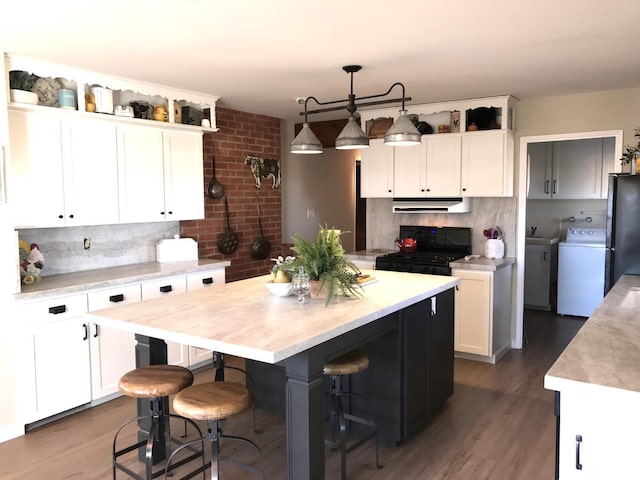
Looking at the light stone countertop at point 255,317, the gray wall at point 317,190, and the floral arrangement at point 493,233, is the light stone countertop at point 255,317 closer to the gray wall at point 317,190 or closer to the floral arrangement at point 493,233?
the floral arrangement at point 493,233

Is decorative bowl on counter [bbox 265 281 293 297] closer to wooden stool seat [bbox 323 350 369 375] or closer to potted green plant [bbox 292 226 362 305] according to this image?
potted green plant [bbox 292 226 362 305]

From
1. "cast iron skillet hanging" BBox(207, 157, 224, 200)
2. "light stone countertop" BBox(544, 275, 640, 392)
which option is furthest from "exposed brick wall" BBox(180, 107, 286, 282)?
"light stone countertop" BBox(544, 275, 640, 392)

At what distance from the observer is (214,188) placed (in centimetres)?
502

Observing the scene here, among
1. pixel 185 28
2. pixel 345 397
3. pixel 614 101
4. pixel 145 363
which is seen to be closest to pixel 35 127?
pixel 185 28

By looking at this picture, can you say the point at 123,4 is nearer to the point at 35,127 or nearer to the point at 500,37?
the point at 35,127

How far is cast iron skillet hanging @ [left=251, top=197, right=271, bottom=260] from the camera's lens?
5.55m

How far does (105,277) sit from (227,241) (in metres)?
1.61

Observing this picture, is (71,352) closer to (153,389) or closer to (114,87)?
(153,389)

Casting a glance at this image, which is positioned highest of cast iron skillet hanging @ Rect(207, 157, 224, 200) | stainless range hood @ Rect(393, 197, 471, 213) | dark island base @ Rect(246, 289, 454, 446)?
cast iron skillet hanging @ Rect(207, 157, 224, 200)

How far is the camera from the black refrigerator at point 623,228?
142 inches

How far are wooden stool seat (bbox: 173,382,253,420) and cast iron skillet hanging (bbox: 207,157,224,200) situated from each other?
2889 mm

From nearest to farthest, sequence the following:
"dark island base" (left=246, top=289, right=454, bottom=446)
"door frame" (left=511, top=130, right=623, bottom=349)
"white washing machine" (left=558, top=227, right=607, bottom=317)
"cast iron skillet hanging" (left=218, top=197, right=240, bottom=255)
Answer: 1. "dark island base" (left=246, top=289, right=454, bottom=446)
2. "door frame" (left=511, top=130, right=623, bottom=349)
3. "cast iron skillet hanging" (left=218, top=197, right=240, bottom=255)
4. "white washing machine" (left=558, top=227, right=607, bottom=317)

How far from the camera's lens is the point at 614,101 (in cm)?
439

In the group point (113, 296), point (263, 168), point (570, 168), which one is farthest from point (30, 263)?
point (570, 168)
